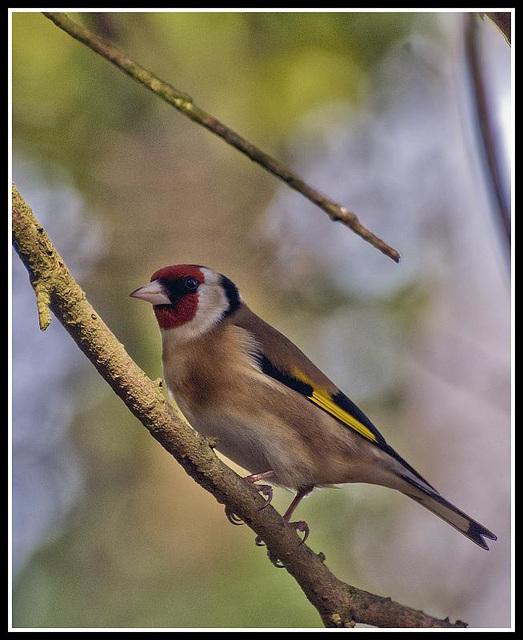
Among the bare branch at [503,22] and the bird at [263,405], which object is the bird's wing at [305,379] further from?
the bare branch at [503,22]

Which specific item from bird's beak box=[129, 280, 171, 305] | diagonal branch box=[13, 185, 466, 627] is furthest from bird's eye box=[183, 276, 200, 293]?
diagonal branch box=[13, 185, 466, 627]

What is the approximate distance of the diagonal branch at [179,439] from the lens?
1991mm

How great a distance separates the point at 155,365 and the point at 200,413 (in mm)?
522

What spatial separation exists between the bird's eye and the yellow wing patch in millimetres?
544

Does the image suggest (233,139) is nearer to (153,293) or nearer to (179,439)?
(179,439)

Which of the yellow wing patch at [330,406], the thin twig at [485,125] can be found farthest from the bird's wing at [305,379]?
the thin twig at [485,125]

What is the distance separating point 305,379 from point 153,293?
2.37 feet

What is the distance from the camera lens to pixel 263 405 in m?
2.98

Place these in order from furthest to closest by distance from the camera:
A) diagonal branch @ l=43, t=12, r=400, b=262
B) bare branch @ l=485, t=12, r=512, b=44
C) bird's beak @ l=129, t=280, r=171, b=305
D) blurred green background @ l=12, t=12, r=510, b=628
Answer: blurred green background @ l=12, t=12, r=510, b=628, bird's beak @ l=129, t=280, r=171, b=305, bare branch @ l=485, t=12, r=512, b=44, diagonal branch @ l=43, t=12, r=400, b=262

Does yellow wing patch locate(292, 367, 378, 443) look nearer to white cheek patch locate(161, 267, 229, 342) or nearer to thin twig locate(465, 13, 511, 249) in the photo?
white cheek patch locate(161, 267, 229, 342)

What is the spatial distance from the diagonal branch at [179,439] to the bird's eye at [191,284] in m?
1.01

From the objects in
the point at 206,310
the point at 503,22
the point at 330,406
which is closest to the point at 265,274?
the point at 206,310

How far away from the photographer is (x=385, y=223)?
352cm

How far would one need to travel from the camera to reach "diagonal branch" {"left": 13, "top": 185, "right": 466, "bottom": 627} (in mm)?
1991
